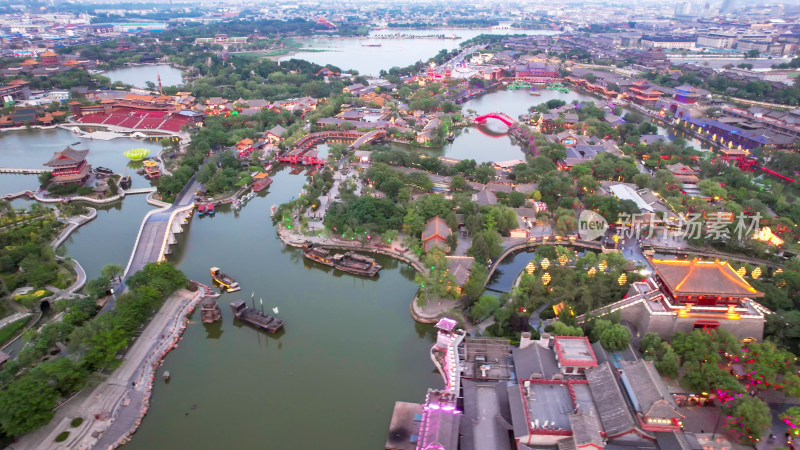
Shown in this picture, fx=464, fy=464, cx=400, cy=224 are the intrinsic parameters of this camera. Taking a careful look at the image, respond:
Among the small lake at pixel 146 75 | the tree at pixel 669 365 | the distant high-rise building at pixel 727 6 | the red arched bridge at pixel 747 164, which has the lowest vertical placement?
the tree at pixel 669 365

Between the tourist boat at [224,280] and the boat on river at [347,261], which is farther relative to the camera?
the boat on river at [347,261]

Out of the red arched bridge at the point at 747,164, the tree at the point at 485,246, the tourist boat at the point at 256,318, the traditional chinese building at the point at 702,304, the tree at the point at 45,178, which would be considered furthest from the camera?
the red arched bridge at the point at 747,164

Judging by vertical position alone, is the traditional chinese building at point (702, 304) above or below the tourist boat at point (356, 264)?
above

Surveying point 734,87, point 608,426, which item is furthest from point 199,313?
point 734,87

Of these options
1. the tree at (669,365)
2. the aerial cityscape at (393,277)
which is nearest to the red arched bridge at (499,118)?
the aerial cityscape at (393,277)

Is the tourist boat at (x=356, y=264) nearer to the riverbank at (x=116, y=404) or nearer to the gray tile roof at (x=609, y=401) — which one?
the riverbank at (x=116, y=404)

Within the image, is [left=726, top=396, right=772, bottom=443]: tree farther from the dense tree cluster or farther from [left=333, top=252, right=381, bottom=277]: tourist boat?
the dense tree cluster

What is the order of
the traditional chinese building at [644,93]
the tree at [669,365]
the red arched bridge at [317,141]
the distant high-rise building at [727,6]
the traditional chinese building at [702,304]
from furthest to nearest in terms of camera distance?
1. the distant high-rise building at [727,6]
2. the traditional chinese building at [644,93]
3. the red arched bridge at [317,141]
4. the traditional chinese building at [702,304]
5. the tree at [669,365]

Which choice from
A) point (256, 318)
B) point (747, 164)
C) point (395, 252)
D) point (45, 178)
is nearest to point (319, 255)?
point (395, 252)
